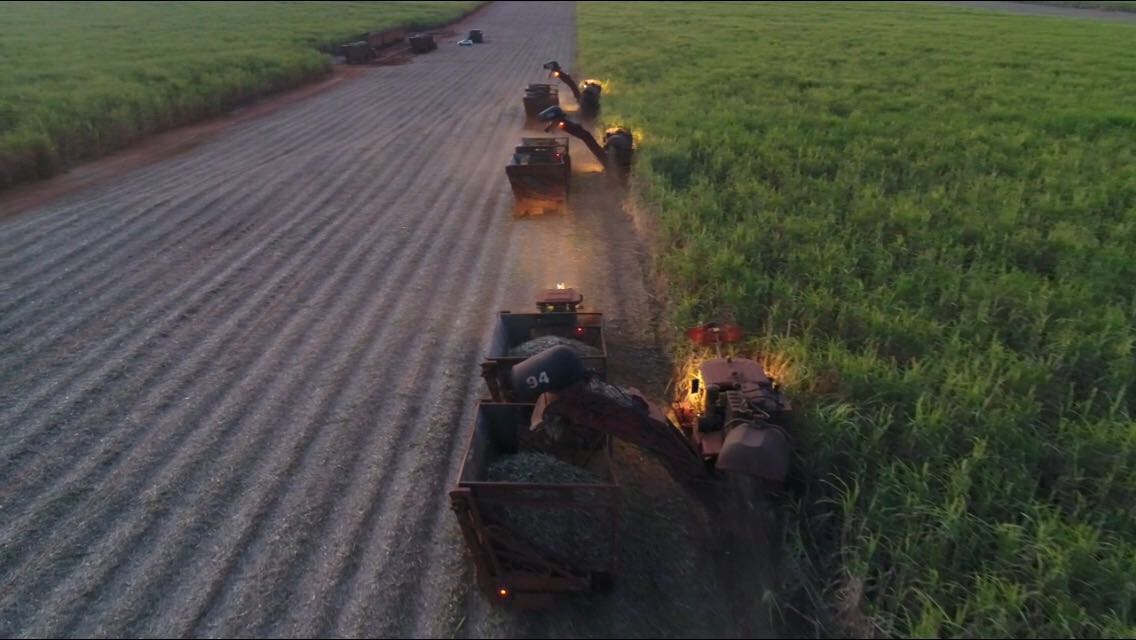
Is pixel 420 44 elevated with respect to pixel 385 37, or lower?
lower

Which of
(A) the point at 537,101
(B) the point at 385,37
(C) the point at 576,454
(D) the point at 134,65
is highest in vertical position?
(B) the point at 385,37

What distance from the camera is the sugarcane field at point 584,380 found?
506 cm

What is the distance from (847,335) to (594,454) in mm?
3378

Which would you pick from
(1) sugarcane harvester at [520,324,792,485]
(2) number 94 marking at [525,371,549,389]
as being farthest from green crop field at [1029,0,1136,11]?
(2) number 94 marking at [525,371,549,389]

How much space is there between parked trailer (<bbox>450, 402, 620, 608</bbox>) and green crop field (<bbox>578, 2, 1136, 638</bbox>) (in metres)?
1.41

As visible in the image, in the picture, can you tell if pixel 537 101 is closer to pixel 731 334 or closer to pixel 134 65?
pixel 731 334

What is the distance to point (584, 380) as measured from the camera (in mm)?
5508

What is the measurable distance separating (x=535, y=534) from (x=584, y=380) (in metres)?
1.23

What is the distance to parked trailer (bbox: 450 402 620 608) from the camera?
4.89 meters

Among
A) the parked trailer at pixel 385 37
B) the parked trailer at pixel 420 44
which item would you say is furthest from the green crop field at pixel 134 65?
the parked trailer at pixel 420 44

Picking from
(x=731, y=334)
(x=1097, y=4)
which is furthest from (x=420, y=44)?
A: (x=1097, y=4)

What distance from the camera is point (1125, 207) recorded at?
11016 mm

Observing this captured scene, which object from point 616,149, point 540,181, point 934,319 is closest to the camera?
point 934,319

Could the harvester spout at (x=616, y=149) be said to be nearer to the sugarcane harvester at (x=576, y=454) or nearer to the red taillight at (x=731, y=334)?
the red taillight at (x=731, y=334)
